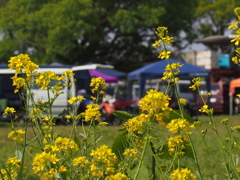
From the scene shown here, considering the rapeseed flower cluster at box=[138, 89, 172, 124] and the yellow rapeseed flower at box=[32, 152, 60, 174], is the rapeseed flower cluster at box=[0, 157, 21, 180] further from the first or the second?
the rapeseed flower cluster at box=[138, 89, 172, 124]

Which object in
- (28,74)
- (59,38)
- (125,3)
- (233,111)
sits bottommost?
(233,111)

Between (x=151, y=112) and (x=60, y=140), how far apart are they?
13.2 inches

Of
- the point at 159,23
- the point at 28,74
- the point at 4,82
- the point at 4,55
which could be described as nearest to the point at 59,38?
the point at 4,55

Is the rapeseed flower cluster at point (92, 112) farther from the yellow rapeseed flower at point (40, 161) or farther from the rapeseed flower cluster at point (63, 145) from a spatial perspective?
the yellow rapeseed flower at point (40, 161)

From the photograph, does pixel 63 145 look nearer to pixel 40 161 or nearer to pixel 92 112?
pixel 92 112

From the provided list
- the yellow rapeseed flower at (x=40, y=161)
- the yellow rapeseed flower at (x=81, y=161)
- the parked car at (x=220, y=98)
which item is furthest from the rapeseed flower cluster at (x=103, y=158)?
the parked car at (x=220, y=98)

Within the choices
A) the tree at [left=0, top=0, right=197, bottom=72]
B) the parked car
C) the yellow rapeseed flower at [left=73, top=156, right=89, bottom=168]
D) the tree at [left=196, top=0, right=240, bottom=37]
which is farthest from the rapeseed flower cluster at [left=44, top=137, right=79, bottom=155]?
the tree at [left=196, top=0, right=240, bottom=37]

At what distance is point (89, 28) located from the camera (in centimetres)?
2341

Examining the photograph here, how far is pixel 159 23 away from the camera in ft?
82.9

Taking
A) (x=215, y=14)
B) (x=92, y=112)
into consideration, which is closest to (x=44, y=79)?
(x=92, y=112)

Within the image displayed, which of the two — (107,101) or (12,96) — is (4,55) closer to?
(12,96)

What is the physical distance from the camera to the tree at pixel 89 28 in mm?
23531

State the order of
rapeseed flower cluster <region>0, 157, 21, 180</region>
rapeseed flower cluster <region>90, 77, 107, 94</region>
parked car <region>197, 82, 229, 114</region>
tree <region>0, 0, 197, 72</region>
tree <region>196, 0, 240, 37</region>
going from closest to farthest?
rapeseed flower cluster <region>0, 157, 21, 180</region>
rapeseed flower cluster <region>90, 77, 107, 94</region>
parked car <region>197, 82, 229, 114</region>
tree <region>0, 0, 197, 72</region>
tree <region>196, 0, 240, 37</region>

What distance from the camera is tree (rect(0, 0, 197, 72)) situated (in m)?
23.5
